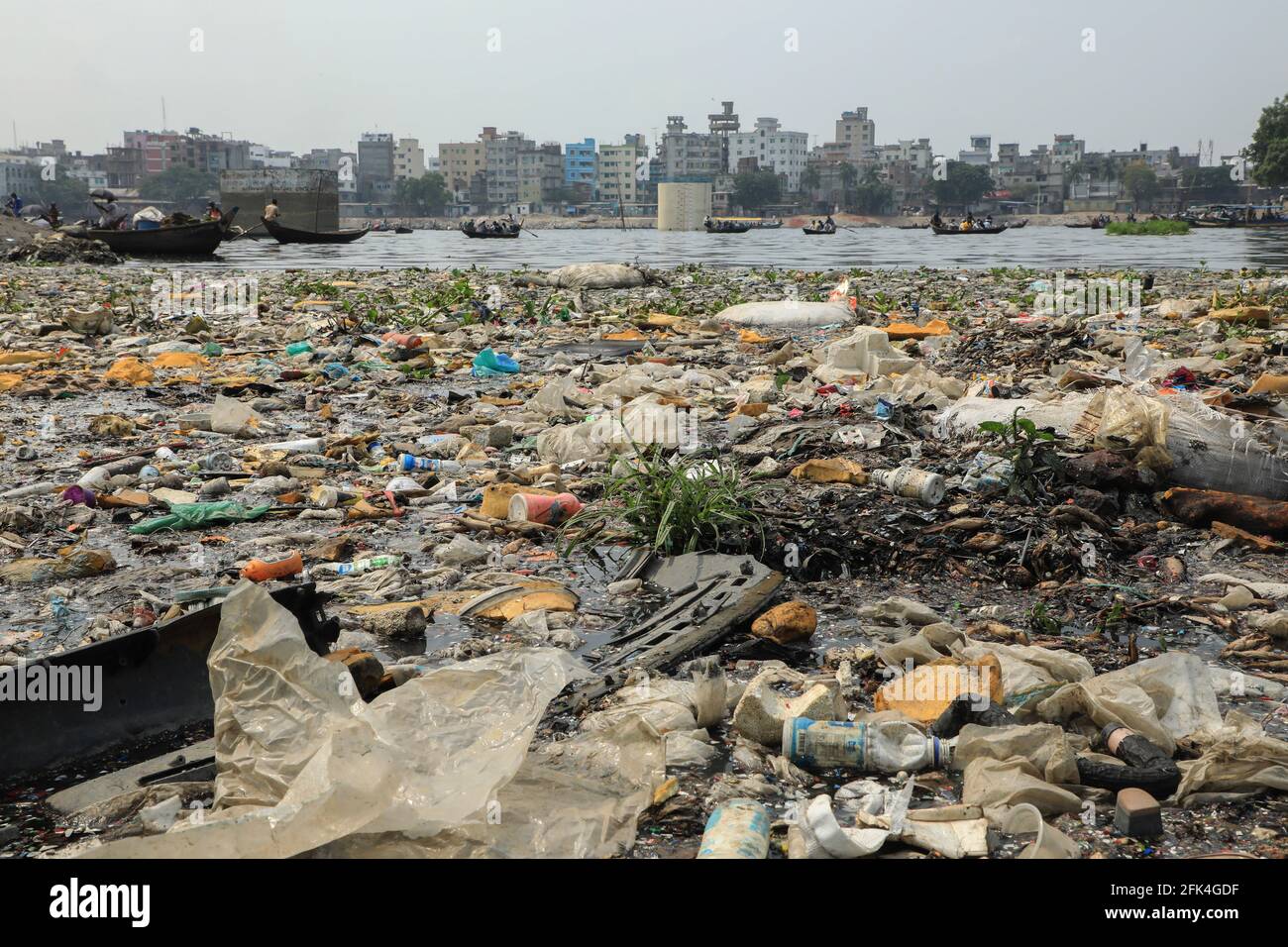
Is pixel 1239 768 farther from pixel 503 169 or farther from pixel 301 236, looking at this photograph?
pixel 503 169

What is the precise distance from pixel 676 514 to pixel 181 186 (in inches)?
5032

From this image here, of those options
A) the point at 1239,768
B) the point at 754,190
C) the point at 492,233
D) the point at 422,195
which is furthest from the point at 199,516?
the point at 422,195

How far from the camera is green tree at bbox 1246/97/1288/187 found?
2328 inches

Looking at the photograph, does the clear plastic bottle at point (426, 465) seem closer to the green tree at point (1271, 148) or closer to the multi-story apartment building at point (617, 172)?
the green tree at point (1271, 148)

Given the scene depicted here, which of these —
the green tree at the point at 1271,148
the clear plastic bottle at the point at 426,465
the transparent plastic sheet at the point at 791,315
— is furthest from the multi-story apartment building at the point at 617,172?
the clear plastic bottle at the point at 426,465

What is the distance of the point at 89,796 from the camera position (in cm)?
215

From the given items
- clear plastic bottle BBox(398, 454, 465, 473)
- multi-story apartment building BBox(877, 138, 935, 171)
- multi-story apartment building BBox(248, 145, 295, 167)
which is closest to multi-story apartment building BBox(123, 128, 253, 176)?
multi-story apartment building BBox(248, 145, 295, 167)

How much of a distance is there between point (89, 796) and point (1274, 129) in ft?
240

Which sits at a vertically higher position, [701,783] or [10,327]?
[10,327]

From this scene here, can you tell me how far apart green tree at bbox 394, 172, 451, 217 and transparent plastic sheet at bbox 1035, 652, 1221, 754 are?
12993 centimetres

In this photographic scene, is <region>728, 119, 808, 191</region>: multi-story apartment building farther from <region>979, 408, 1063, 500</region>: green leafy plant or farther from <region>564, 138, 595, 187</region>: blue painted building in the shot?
<region>979, 408, 1063, 500</region>: green leafy plant

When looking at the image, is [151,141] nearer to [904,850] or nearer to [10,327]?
[10,327]

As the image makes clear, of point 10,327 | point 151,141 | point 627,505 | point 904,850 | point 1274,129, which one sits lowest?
point 904,850
